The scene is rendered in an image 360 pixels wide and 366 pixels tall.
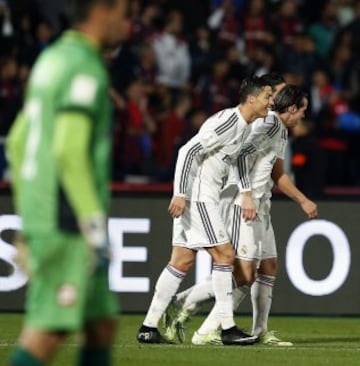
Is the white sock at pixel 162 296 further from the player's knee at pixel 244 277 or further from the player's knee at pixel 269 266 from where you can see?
the player's knee at pixel 269 266

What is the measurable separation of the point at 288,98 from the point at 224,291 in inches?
64.4

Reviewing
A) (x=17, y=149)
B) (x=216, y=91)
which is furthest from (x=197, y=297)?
(x=216, y=91)

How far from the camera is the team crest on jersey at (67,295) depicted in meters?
6.07

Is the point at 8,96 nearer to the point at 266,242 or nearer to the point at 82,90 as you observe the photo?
the point at 266,242

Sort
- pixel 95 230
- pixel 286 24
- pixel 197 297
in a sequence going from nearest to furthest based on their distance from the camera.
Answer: pixel 95 230 < pixel 197 297 < pixel 286 24

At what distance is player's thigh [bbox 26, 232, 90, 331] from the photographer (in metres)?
6.07

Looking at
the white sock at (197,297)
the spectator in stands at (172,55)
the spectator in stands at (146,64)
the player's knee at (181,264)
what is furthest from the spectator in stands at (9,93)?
the player's knee at (181,264)

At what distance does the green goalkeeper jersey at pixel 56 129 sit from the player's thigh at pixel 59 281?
3.3 inches

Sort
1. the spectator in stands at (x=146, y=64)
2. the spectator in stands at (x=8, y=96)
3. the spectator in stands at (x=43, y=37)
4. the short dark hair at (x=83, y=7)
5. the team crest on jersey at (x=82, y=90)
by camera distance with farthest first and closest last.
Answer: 1. the spectator in stands at (x=146, y=64)
2. the spectator in stands at (x=43, y=37)
3. the spectator in stands at (x=8, y=96)
4. the short dark hair at (x=83, y=7)
5. the team crest on jersey at (x=82, y=90)

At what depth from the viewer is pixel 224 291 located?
11.2 metres

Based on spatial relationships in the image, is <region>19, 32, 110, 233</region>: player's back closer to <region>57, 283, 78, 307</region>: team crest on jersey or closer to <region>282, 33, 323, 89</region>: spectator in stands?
<region>57, 283, 78, 307</region>: team crest on jersey

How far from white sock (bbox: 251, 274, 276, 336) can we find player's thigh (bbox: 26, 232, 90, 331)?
5.61 metres

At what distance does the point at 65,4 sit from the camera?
2061 cm

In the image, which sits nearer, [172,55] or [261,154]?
[261,154]
